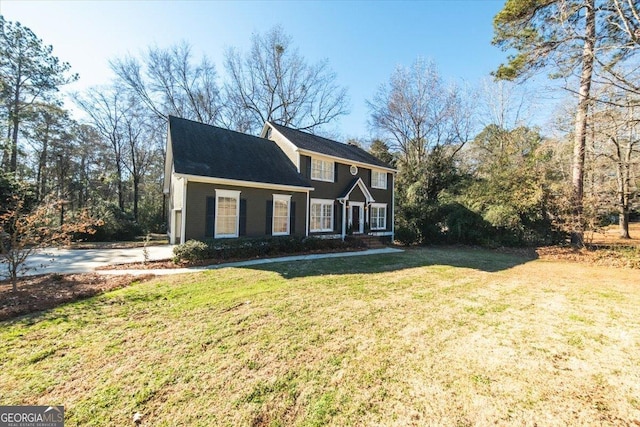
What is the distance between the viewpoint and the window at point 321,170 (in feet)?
51.0

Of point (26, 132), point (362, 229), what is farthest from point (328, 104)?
point (26, 132)

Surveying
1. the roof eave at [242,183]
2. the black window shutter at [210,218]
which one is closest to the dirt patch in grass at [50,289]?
the black window shutter at [210,218]

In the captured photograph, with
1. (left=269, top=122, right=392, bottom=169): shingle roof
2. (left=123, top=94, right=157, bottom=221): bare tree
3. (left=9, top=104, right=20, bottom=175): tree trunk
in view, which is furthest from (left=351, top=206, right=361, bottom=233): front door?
(left=9, top=104, right=20, bottom=175): tree trunk

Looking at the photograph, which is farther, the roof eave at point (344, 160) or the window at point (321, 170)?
the window at point (321, 170)

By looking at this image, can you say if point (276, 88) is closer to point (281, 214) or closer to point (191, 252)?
point (281, 214)

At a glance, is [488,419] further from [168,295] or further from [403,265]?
[403,265]

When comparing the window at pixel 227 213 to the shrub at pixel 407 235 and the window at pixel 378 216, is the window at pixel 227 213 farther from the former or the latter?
the shrub at pixel 407 235

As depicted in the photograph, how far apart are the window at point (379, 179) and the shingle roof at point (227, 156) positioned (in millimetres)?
5657

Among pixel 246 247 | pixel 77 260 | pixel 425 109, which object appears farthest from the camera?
pixel 425 109

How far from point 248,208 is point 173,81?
67.9ft

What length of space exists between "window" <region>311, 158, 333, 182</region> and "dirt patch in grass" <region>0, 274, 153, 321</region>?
32.9 feet

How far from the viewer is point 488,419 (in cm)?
255

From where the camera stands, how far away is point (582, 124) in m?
12.6

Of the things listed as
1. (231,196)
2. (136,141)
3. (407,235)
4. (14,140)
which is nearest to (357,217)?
(407,235)
